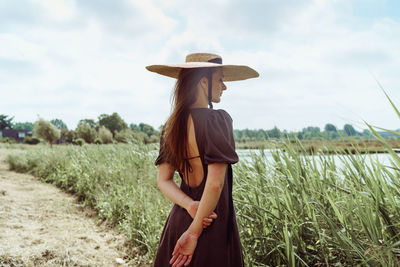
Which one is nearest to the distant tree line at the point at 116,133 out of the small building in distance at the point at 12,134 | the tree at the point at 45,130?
the tree at the point at 45,130

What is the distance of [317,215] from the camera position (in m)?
2.10

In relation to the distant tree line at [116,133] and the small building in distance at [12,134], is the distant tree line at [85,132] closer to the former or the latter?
the distant tree line at [116,133]

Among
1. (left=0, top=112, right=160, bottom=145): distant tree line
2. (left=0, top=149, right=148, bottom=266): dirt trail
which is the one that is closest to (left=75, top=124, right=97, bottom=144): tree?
(left=0, top=112, right=160, bottom=145): distant tree line

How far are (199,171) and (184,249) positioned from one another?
37 cm

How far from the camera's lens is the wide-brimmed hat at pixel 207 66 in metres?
1.56

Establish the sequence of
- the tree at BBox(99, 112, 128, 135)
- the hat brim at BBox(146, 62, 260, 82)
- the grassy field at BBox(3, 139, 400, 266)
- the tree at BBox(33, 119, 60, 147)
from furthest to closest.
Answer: the tree at BBox(99, 112, 128, 135), the tree at BBox(33, 119, 60, 147), the grassy field at BBox(3, 139, 400, 266), the hat brim at BBox(146, 62, 260, 82)

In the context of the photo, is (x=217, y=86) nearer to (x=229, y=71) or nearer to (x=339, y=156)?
(x=229, y=71)

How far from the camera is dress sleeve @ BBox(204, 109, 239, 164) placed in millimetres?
1389

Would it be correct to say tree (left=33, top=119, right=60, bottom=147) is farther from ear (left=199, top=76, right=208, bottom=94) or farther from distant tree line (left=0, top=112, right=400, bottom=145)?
ear (left=199, top=76, right=208, bottom=94)

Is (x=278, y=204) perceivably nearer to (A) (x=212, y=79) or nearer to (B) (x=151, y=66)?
(A) (x=212, y=79)

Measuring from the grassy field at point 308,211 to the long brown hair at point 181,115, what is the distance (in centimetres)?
80

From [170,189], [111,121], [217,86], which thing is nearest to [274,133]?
[217,86]

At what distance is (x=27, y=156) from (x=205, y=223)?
10.7 meters

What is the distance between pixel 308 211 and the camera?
214cm
